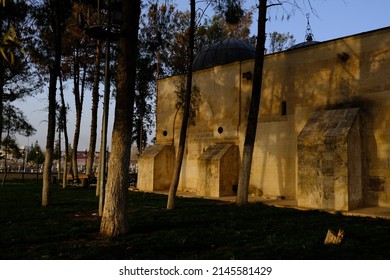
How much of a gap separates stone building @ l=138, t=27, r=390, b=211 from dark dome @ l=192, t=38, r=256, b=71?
0.20ft

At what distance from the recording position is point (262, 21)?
12570mm

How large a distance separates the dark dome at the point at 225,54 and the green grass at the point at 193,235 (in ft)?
37.2

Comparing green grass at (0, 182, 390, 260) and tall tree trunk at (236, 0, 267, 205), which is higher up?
tall tree trunk at (236, 0, 267, 205)

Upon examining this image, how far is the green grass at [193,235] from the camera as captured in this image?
5.70m

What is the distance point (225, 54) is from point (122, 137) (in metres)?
14.2

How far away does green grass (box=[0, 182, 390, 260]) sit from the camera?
18.7 ft

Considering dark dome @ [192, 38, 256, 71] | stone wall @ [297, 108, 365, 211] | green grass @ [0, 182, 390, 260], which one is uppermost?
dark dome @ [192, 38, 256, 71]

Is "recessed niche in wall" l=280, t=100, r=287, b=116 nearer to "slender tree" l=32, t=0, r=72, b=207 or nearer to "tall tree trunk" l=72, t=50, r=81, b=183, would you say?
"slender tree" l=32, t=0, r=72, b=207

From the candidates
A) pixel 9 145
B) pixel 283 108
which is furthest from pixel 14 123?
pixel 283 108

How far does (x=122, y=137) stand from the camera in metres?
7.32

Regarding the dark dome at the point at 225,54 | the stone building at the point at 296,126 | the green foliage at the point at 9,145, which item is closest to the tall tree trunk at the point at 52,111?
the stone building at the point at 296,126

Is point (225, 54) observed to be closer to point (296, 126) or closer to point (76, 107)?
point (296, 126)

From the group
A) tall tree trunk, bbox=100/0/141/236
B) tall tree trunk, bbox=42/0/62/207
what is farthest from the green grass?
tall tree trunk, bbox=42/0/62/207

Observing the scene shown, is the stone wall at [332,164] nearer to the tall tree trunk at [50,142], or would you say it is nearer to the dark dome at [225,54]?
the tall tree trunk at [50,142]
